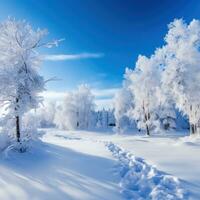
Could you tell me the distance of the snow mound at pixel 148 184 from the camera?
7.87m

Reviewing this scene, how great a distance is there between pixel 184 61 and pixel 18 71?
1703 centimetres

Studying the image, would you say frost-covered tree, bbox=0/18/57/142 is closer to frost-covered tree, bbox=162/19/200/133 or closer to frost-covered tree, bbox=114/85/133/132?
frost-covered tree, bbox=162/19/200/133

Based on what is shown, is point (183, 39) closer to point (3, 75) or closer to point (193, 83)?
point (193, 83)

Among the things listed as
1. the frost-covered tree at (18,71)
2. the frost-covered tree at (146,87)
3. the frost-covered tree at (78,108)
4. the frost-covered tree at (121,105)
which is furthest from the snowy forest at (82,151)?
the frost-covered tree at (78,108)

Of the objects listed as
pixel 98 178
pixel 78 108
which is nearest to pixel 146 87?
pixel 98 178

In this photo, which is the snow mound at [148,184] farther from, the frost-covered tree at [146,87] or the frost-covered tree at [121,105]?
the frost-covered tree at [121,105]

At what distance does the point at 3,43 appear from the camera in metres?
16.3

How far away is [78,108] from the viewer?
6925 centimetres

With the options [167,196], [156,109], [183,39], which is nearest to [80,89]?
[156,109]

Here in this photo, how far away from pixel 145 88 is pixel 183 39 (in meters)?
12.9

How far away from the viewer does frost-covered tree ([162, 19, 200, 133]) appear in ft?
89.5

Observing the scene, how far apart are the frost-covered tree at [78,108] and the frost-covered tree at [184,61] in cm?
4099

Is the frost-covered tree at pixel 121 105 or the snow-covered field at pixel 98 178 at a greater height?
the frost-covered tree at pixel 121 105

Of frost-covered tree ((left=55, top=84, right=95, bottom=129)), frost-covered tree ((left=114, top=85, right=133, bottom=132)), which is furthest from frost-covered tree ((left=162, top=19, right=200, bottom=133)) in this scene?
frost-covered tree ((left=55, top=84, right=95, bottom=129))
